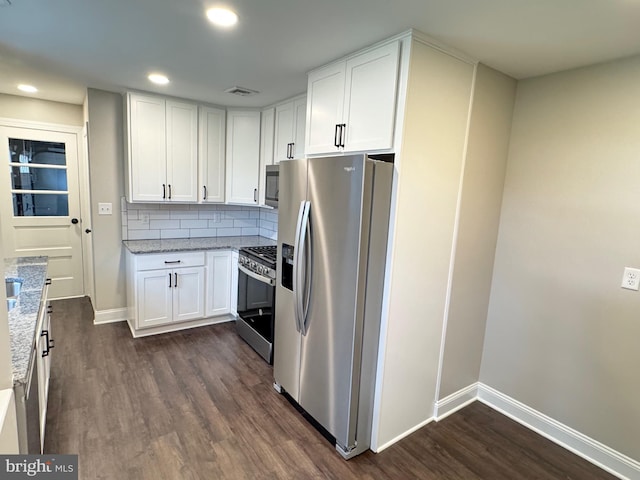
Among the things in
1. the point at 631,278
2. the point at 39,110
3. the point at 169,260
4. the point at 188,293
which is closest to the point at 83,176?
the point at 39,110

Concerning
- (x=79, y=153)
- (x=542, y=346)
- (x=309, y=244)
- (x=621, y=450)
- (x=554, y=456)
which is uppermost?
(x=79, y=153)

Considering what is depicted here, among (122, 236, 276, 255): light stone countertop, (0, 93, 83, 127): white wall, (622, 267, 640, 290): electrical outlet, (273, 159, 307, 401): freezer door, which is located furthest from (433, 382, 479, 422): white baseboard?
(0, 93, 83, 127): white wall

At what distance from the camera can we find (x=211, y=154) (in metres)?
3.80

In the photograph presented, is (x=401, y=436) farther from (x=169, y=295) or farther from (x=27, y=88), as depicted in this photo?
(x=27, y=88)

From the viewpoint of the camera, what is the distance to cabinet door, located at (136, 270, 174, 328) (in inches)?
130

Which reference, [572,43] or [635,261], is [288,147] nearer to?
[572,43]

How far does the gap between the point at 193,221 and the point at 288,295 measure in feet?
7.14

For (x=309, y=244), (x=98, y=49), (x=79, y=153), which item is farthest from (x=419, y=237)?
(x=79, y=153)

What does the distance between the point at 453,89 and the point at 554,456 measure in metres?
2.40

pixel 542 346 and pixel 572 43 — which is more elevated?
pixel 572 43

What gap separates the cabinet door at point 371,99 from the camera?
6.23ft

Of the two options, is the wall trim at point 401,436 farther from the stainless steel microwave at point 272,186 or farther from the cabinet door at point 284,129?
the cabinet door at point 284,129

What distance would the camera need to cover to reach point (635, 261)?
Answer: 1.98 metres

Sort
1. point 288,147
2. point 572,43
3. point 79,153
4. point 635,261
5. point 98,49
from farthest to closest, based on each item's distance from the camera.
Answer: point 79,153 < point 288,147 < point 98,49 < point 635,261 < point 572,43
